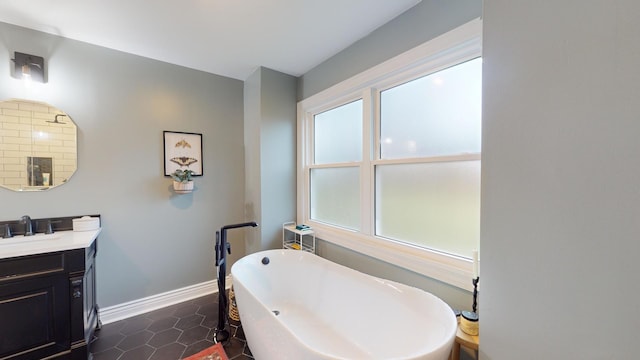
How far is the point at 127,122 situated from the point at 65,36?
0.80m

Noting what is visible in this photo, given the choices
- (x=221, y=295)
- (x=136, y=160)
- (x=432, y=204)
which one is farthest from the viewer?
(x=136, y=160)

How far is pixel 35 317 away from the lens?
155 cm

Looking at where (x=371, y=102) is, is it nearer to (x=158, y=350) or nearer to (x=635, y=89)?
(x=635, y=89)

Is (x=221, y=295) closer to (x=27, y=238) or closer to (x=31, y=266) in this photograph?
(x=31, y=266)

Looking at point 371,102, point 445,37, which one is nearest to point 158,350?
point 371,102

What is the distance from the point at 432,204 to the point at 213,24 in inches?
87.5

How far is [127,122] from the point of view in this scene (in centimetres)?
234

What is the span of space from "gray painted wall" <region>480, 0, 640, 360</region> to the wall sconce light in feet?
10.3

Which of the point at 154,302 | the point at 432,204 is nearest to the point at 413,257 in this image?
the point at 432,204

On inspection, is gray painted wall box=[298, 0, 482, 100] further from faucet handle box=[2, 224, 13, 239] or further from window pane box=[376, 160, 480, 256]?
faucet handle box=[2, 224, 13, 239]

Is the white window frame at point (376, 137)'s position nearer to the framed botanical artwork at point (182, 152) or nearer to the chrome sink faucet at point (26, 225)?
the framed botanical artwork at point (182, 152)

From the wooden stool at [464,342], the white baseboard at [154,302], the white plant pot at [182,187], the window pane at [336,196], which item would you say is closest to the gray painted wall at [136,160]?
the white baseboard at [154,302]

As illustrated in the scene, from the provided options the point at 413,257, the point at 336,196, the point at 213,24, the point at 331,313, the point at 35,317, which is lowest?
the point at 331,313

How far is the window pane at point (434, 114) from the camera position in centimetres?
148
